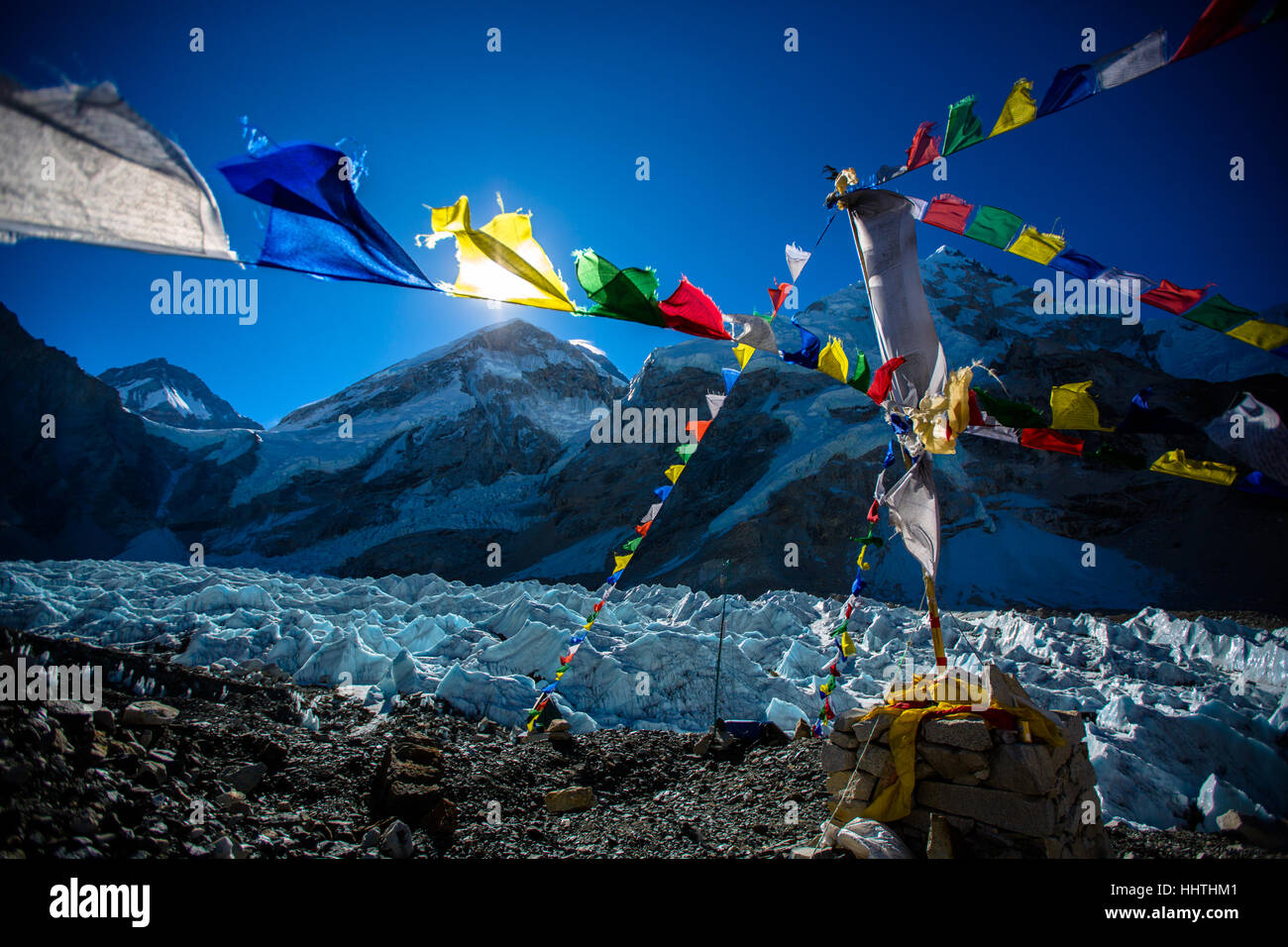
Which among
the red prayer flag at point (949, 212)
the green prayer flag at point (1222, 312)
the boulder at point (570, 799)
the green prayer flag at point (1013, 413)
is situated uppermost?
the red prayer flag at point (949, 212)

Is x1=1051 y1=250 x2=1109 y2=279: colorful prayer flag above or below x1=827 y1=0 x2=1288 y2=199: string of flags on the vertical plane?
below

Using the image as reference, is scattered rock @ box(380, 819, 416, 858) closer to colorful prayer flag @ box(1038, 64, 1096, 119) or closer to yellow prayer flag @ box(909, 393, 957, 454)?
yellow prayer flag @ box(909, 393, 957, 454)

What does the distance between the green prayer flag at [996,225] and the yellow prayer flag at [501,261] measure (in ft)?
9.90

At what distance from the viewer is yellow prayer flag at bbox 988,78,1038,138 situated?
344 cm

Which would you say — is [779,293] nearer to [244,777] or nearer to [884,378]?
[884,378]

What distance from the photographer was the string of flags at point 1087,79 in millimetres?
2605

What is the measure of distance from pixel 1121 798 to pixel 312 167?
7989mm

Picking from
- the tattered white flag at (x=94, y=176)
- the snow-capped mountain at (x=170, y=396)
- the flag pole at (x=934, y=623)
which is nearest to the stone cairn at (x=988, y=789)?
the flag pole at (x=934, y=623)

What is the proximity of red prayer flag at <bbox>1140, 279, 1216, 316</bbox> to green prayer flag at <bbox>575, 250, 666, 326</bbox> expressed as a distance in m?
3.18

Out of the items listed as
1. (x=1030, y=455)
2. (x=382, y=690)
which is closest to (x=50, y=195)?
(x=382, y=690)

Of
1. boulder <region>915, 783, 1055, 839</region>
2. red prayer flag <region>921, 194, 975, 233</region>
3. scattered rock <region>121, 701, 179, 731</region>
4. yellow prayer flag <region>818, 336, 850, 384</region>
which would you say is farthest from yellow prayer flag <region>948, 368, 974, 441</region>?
scattered rock <region>121, 701, 179, 731</region>

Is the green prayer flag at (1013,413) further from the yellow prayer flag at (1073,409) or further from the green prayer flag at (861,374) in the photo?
the green prayer flag at (861,374)

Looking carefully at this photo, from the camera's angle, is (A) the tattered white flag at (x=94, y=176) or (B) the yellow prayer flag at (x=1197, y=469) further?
(B) the yellow prayer flag at (x=1197, y=469)

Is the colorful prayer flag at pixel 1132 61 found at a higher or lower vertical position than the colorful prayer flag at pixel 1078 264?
higher
